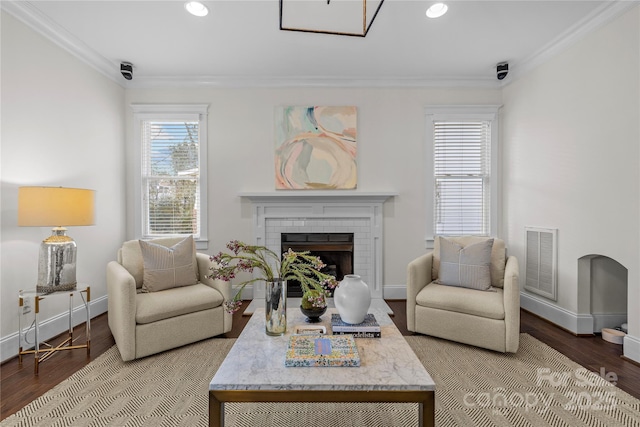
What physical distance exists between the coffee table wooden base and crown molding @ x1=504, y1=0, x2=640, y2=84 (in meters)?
3.19

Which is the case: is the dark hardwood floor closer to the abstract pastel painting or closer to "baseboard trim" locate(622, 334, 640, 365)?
"baseboard trim" locate(622, 334, 640, 365)

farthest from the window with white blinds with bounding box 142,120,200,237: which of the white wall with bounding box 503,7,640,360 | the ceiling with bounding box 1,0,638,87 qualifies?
the white wall with bounding box 503,7,640,360

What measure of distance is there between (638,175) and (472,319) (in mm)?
1623

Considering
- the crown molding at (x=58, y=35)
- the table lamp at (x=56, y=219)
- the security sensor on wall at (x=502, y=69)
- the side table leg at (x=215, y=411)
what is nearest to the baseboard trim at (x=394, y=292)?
the security sensor on wall at (x=502, y=69)

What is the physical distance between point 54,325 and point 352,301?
2.81 m

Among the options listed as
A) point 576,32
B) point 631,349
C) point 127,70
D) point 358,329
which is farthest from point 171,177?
point 631,349

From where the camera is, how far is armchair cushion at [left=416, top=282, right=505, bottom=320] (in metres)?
2.65

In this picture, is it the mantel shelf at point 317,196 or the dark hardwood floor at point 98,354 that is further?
the mantel shelf at point 317,196

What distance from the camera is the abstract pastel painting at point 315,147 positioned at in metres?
4.08

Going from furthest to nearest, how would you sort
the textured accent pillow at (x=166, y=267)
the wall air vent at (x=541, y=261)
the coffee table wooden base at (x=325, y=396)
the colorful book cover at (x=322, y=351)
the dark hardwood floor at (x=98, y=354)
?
1. the wall air vent at (x=541, y=261)
2. the textured accent pillow at (x=166, y=267)
3. the dark hardwood floor at (x=98, y=354)
4. the colorful book cover at (x=322, y=351)
5. the coffee table wooden base at (x=325, y=396)

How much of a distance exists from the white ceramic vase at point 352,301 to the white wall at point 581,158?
2154 mm

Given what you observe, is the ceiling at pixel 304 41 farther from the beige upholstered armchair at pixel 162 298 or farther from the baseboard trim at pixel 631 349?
the baseboard trim at pixel 631 349

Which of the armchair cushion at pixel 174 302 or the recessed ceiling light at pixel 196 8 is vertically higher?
the recessed ceiling light at pixel 196 8

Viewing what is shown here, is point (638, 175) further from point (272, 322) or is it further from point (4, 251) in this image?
point (4, 251)
